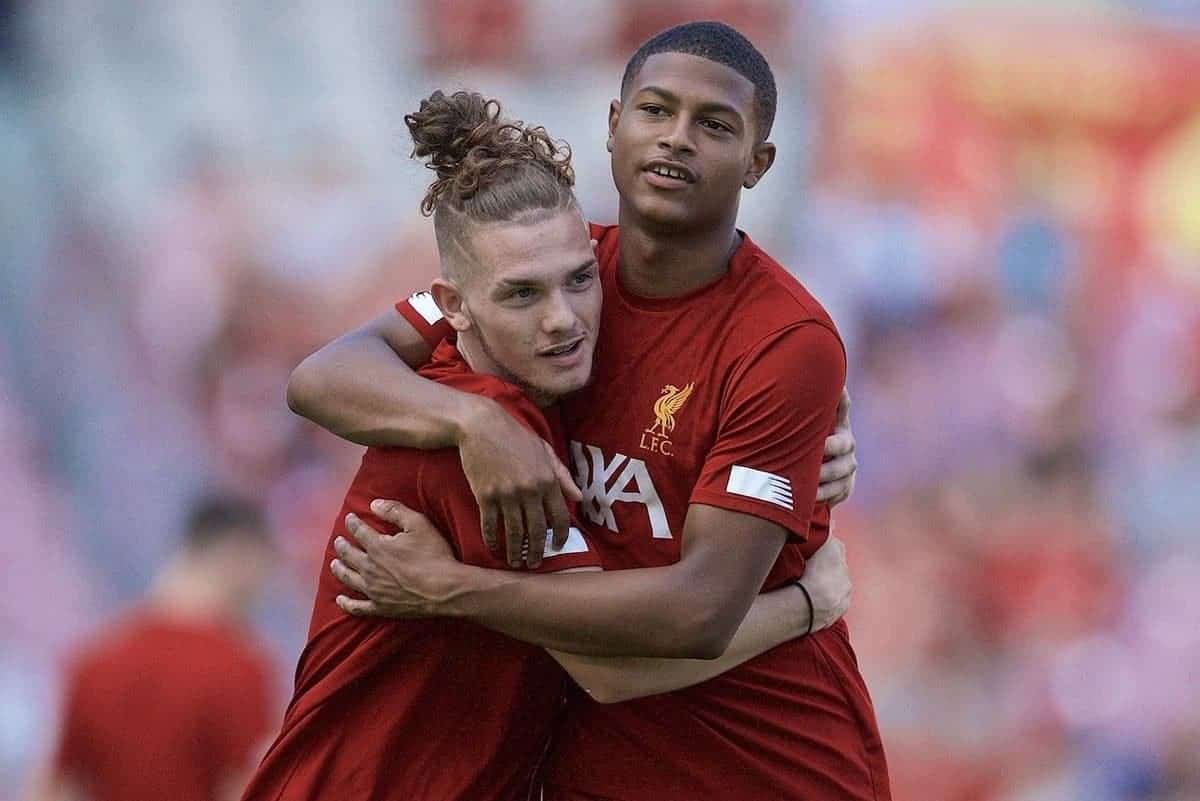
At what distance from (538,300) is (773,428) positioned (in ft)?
1.58

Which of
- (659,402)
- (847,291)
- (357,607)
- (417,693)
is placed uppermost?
(847,291)

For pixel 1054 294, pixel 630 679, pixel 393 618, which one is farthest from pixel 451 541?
pixel 1054 294

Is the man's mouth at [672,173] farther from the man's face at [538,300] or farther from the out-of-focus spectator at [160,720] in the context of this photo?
the out-of-focus spectator at [160,720]

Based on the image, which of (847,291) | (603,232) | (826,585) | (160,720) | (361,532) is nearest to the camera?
(361,532)

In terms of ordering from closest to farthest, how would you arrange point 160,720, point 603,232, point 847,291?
1. point 603,232
2. point 160,720
3. point 847,291

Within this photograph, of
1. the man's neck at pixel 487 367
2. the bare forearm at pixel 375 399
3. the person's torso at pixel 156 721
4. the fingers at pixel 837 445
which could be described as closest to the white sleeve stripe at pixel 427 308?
the bare forearm at pixel 375 399

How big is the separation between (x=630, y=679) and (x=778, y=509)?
41cm

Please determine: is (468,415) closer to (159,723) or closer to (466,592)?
(466,592)

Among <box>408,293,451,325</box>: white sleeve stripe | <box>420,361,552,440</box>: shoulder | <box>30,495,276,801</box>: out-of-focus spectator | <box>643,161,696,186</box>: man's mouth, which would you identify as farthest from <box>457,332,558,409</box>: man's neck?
<box>30,495,276,801</box>: out-of-focus spectator

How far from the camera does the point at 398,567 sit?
3098 mm

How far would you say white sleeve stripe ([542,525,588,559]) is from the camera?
309 cm

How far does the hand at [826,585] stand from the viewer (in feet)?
11.2

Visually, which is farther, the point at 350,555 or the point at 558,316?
the point at 350,555

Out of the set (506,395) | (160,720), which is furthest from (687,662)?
(160,720)
